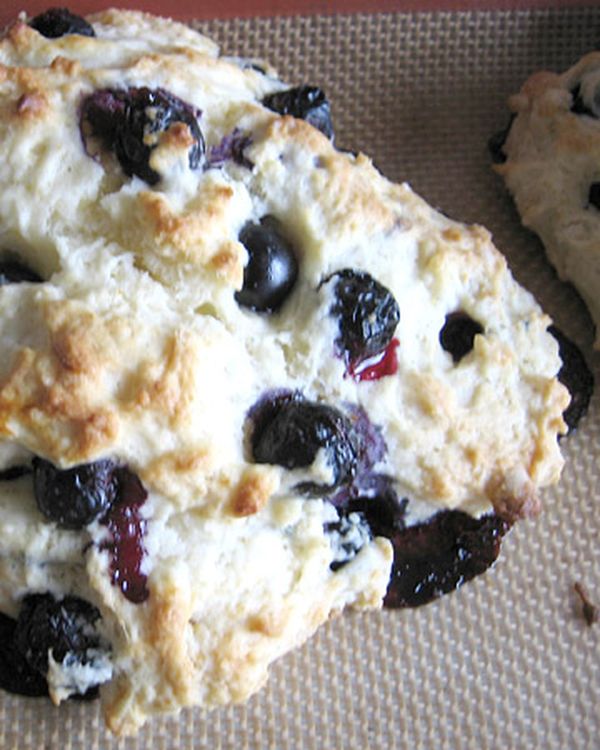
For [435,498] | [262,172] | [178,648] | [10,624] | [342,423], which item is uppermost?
[262,172]

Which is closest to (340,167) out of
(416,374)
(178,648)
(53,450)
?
(416,374)

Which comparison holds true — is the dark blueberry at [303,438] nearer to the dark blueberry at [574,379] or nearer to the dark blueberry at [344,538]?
the dark blueberry at [344,538]

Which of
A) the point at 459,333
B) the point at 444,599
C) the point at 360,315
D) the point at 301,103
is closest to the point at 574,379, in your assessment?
the point at 459,333

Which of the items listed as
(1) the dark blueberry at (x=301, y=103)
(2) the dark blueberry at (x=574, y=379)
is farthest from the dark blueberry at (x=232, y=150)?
(2) the dark blueberry at (x=574, y=379)

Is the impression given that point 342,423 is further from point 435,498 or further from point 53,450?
point 53,450

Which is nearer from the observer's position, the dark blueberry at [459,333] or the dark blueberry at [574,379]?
the dark blueberry at [459,333]

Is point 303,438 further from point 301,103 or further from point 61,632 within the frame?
point 301,103
